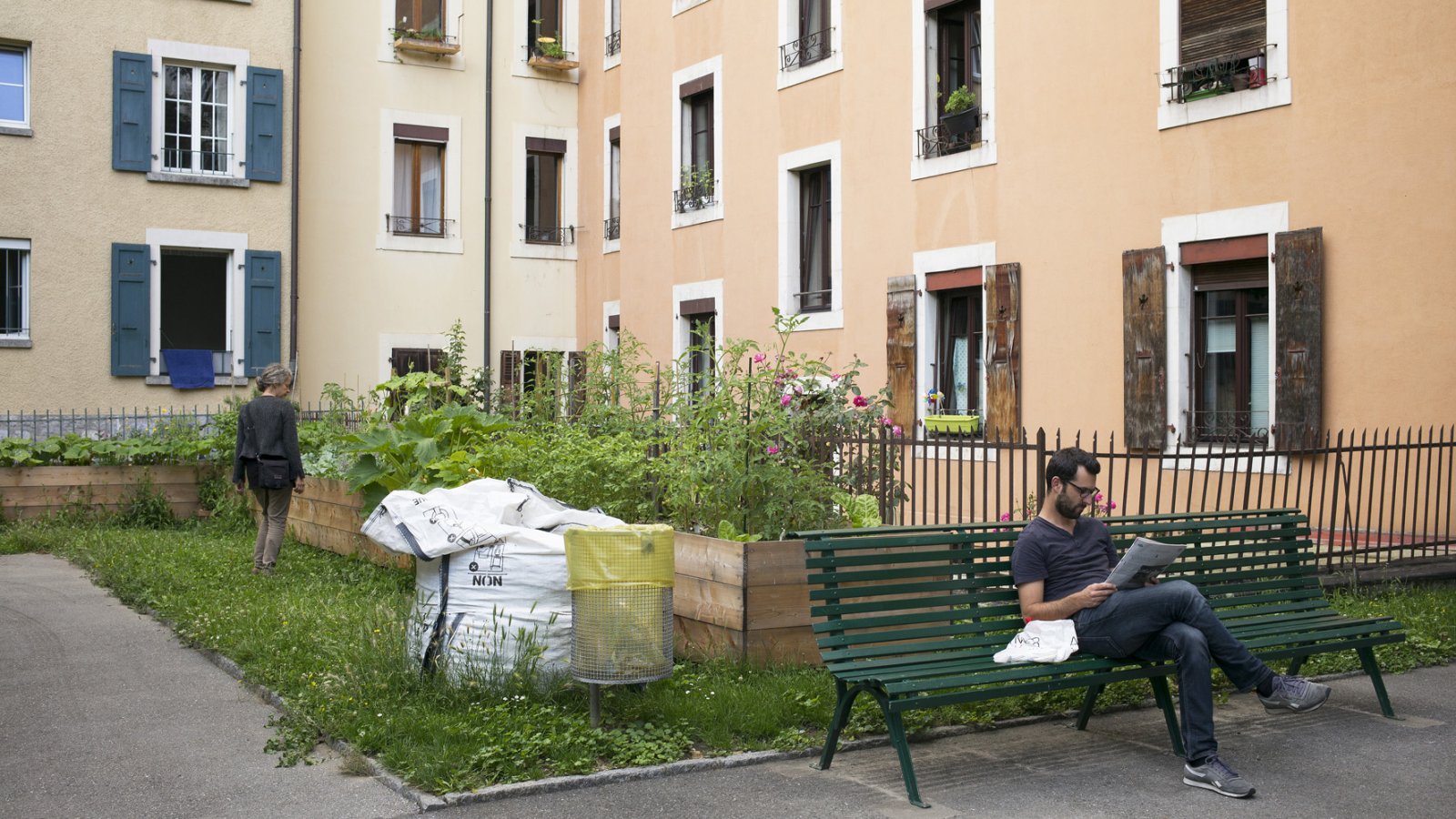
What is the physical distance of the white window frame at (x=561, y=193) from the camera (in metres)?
24.4

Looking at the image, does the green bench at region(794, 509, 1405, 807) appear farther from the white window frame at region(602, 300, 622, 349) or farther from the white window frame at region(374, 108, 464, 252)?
the white window frame at region(374, 108, 464, 252)

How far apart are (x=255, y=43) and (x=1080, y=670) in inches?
749

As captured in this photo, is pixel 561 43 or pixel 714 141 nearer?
pixel 714 141

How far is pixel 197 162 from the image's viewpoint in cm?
2117

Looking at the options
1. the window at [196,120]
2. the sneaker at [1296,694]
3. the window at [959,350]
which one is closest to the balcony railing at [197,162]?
the window at [196,120]

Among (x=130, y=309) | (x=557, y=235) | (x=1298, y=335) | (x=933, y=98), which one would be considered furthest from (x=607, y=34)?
(x=1298, y=335)

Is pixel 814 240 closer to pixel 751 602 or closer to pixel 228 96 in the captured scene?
pixel 228 96

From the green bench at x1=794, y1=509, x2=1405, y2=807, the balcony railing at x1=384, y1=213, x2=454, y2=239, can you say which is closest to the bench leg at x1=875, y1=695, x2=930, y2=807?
the green bench at x1=794, y1=509, x2=1405, y2=807

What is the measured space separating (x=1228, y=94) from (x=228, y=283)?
14.9 metres

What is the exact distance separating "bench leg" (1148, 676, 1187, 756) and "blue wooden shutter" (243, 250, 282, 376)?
57.3 ft

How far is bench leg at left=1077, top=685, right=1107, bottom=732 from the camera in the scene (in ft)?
21.7

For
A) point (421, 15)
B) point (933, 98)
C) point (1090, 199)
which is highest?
point (421, 15)

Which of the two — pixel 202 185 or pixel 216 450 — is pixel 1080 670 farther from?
pixel 202 185

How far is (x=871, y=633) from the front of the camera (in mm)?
6012
